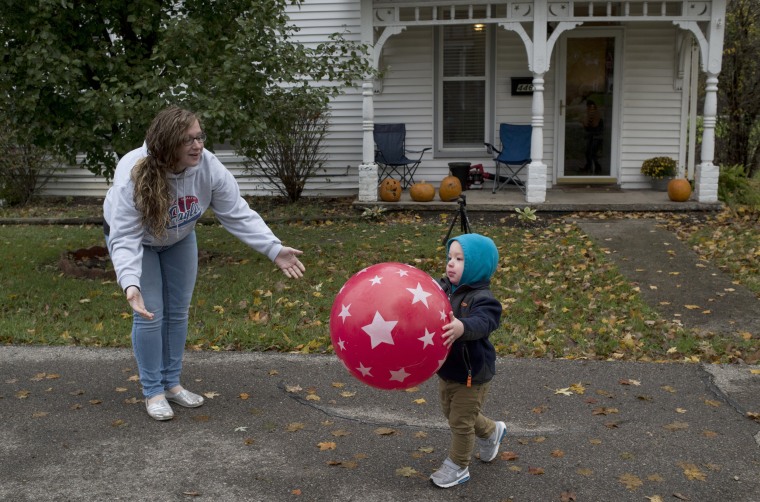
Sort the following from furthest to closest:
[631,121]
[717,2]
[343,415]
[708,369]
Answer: [631,121], [717,2], [708,369], [343,415]

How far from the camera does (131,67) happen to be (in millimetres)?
9070

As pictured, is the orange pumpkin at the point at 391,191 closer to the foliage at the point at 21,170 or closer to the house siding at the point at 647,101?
the house siding at the point at 647,101

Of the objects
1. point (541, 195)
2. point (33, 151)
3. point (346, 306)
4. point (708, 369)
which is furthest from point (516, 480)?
point (33, 151)

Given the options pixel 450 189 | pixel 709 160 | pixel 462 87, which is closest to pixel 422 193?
pixel 450 189

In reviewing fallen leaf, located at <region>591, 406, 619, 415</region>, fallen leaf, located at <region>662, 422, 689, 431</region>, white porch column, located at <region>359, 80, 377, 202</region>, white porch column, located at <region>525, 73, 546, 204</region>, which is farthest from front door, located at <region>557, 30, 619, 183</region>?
fallen leaf, located at <region>662, 422, 689, 431</region>

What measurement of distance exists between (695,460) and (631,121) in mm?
11391

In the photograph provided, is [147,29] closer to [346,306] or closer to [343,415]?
[343,415]

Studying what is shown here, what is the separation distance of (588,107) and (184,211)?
456 inches

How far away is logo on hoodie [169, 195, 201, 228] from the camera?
15.5 feet

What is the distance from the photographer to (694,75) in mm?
14984

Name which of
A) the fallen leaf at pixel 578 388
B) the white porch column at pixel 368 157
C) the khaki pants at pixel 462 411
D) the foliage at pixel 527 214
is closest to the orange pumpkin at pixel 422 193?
the white porch column at pixel 368 157

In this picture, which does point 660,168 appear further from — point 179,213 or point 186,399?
point 179,213

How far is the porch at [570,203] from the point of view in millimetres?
12984

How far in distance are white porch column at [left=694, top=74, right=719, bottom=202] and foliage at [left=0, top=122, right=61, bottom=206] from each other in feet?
35.0
